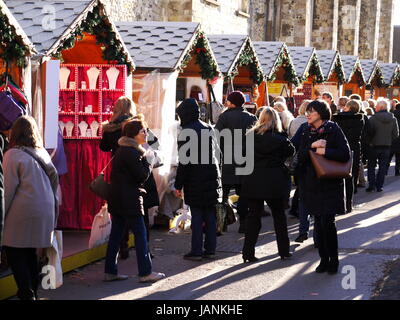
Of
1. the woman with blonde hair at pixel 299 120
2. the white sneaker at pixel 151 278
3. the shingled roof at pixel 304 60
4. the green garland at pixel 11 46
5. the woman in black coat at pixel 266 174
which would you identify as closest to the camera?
the green garland at pixel 11 46

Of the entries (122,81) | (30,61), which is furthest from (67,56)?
(30,61)

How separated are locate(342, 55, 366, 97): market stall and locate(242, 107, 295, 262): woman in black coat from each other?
1516 centimetres

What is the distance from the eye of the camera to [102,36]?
9961 mm

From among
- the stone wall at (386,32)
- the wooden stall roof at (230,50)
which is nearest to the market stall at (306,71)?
the wooden stall roof at (230,50)

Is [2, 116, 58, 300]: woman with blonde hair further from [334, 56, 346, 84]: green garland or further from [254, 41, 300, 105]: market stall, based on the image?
[334, 56, 346, 84]: green garland

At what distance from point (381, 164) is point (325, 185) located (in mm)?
7523

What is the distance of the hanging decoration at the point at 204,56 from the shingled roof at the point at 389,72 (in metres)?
16.7

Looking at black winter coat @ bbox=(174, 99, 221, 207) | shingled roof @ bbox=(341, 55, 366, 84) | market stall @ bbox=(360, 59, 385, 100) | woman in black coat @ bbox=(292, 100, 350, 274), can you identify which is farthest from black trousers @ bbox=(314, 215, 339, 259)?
market stall @ bbox=(360, 59, 385, 100)

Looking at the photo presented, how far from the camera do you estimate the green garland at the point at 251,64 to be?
1453 centimetres

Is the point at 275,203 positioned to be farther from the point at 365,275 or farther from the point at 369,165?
the point at 369,165

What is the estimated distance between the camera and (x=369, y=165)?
15477 millimetres

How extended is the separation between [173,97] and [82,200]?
2208 millimetres

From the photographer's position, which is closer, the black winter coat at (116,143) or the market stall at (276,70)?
the black winter coat at (116,143)

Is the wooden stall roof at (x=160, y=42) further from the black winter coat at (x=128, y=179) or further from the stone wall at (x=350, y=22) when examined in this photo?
the stone wall at (x=350, y=22)
